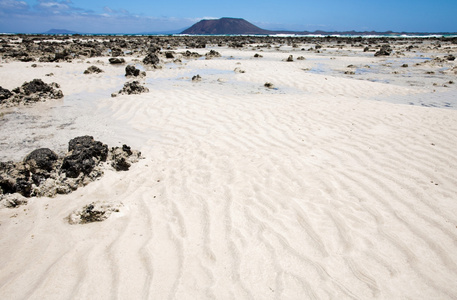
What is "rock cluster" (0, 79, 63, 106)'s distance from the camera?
24.1 ft

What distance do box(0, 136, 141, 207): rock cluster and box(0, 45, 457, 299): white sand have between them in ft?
0.54

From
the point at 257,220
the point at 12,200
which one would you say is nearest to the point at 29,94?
the point at 12,200

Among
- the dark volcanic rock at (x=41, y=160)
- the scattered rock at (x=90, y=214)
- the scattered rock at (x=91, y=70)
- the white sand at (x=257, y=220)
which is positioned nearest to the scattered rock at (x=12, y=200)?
the white sand at (x=257, y=220)

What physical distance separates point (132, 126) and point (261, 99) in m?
3.98

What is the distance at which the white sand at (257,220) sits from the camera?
2.17 meters

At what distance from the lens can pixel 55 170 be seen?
378cm

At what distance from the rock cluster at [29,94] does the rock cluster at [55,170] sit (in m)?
4.96

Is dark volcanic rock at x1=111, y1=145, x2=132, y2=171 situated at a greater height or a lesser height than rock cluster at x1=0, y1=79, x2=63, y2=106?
lesser

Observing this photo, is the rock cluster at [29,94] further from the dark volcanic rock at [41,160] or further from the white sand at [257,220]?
the dark volcanic rock at [41,160]

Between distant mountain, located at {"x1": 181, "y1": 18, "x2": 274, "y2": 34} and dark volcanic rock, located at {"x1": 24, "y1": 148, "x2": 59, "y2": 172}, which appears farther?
distant mountain, located at {"x1": 181, "y1": 18, "x2": 274, "y2": 34}

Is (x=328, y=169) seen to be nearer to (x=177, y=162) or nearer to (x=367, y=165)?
(x=367, y=165)

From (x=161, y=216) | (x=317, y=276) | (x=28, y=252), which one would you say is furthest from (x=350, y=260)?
(x=28, y=252)

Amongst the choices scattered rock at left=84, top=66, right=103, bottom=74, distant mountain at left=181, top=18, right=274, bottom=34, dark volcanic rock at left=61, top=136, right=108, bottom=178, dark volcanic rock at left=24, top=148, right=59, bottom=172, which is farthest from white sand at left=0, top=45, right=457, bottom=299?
distant mountain at left=181, top=18, right=274, bottom=34

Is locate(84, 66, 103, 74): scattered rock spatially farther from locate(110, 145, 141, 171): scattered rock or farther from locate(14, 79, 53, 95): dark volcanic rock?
locate(110, 145, 141, 171): scattered rock
